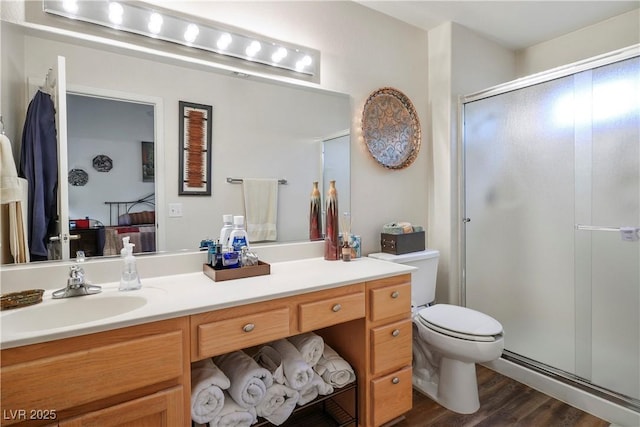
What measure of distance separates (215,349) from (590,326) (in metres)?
2.06

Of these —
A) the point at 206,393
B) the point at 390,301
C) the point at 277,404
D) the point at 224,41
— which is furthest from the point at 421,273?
the point at 224,41

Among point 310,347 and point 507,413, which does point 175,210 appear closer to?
point 310,347

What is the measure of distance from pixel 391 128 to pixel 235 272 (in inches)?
57.0

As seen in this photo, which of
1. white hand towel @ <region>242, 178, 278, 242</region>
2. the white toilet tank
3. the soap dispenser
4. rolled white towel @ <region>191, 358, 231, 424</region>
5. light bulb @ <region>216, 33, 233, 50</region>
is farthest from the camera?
the white toilet tank

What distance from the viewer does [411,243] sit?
210 cm

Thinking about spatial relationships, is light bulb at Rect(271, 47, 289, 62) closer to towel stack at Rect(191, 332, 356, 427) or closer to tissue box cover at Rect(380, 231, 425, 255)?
tissue box cover at Rect(380, 231, 425, 255)

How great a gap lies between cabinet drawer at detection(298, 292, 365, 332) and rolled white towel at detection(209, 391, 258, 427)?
14.5 inches

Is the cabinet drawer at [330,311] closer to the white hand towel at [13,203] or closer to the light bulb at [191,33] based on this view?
the white hand towel at [13,203]

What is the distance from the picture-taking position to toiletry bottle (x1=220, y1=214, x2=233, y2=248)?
60.9 inches

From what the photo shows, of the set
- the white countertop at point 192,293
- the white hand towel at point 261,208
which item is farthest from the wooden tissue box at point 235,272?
the white hand towel at point 261,208

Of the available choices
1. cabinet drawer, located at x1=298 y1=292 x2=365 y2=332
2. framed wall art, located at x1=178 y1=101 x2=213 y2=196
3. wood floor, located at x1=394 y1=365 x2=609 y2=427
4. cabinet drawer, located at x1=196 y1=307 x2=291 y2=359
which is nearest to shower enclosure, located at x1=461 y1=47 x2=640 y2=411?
wood floor, located at x1=394 y1=365 x2=609 y2=427

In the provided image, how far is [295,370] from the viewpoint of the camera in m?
1.37

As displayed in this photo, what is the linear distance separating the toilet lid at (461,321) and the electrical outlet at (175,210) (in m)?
1.42

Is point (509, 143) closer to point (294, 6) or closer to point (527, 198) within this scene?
point (527, 198)
